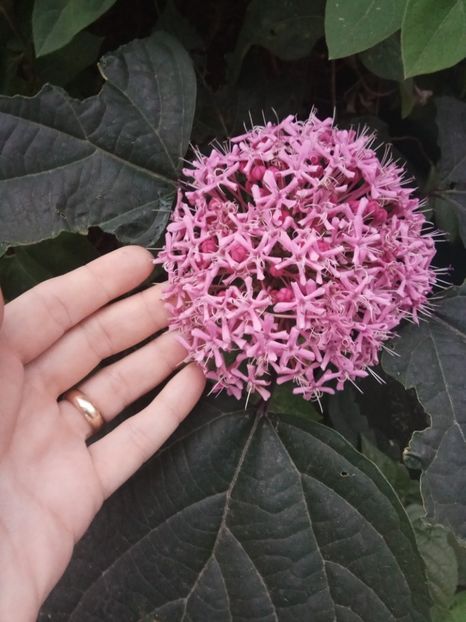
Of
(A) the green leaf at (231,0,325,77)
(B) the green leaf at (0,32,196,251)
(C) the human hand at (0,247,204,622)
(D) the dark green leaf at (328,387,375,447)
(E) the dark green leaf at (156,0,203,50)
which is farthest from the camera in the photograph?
(D) the dark green leaf at (328,387,375,447)

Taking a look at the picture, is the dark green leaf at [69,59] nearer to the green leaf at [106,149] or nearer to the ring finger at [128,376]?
the green leaf at [106,149]

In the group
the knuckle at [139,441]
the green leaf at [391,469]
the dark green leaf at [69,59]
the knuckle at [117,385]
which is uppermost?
the dark green leaf at [69,59]

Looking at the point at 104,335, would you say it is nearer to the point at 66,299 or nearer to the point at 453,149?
the point at 66,299

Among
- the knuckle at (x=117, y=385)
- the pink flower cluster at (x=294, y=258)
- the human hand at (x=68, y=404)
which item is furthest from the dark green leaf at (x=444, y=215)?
the knuckle at (x=117, y=385)

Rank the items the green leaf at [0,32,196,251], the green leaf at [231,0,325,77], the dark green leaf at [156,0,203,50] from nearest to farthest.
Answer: the green leaf at [0,32,196,251]
the green leaf at [231,0,325,77]
the dark green leaf at [156,0,203,50]

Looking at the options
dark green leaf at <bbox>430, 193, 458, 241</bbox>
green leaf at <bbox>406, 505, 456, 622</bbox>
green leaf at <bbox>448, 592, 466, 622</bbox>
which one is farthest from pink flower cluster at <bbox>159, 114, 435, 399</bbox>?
green leaf at <bbox>448, 592, 466, 622</bbox>

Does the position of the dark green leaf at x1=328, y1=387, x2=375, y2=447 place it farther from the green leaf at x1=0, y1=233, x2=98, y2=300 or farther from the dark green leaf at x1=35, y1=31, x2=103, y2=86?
the dark green leaf at x1=35, y1=31, x2=103, y2=86

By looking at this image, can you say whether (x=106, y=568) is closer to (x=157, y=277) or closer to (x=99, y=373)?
(x=99, y=373)
